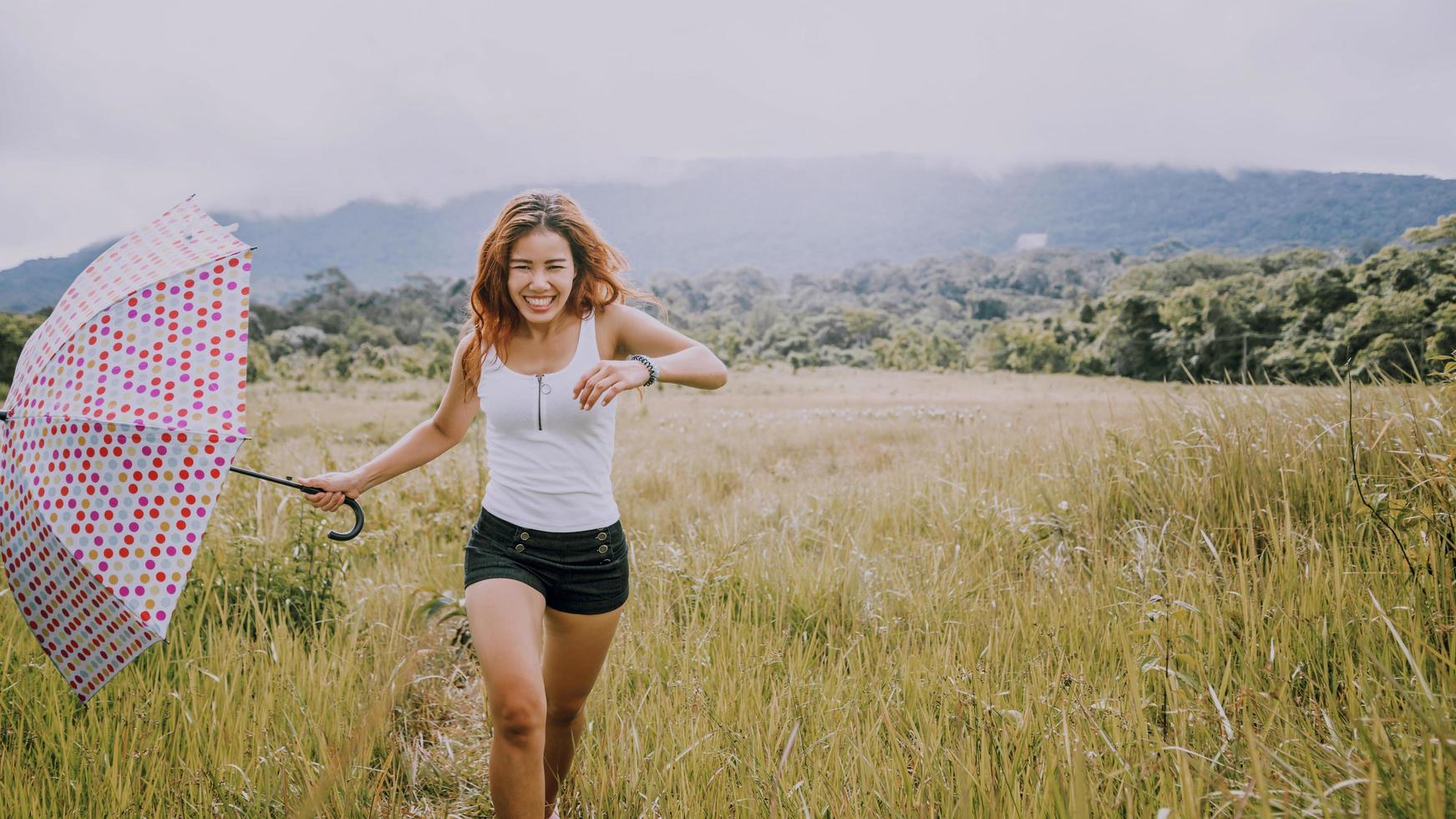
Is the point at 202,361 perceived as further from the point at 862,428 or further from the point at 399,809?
the point at 862,428

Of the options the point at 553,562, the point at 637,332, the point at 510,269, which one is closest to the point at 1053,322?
the point at 637,332

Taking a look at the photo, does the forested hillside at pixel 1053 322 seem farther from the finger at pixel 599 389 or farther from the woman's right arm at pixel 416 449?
the finger at pixel 599 389

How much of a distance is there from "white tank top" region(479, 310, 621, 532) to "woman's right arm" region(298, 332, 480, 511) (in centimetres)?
23

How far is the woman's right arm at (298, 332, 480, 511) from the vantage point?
9.02 ft

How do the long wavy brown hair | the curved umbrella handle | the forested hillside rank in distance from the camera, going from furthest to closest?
the forested hillside
the long wavy brown hair
the curved umbrella handle

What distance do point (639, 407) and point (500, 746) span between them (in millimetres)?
18683

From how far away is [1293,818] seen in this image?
1715 mm

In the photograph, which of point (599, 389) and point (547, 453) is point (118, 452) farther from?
point (599, 389)

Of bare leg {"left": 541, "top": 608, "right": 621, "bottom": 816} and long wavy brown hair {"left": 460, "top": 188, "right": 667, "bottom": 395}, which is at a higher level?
long wavy brown hair {"left": 460, "top": 188, "right": 667, "bottom": 395}

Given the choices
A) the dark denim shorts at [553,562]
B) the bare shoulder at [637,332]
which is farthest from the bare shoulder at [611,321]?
the dark denim shorts at [553,562]

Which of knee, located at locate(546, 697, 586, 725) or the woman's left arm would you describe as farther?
knee, located at locate(546, 697, 586, 725)

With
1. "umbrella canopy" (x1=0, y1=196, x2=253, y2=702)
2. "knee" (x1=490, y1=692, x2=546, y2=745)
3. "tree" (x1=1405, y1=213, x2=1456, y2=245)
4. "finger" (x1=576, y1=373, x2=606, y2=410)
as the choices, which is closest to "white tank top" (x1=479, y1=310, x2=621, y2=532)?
"finger" (x1=576, y1=373, x2=606, y2=410)

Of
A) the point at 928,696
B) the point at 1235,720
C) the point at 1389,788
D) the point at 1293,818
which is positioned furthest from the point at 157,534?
the point at 1235,720

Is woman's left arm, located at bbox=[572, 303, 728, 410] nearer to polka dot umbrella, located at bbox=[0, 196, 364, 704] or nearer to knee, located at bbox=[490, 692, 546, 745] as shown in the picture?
knee, located at bbox=[490, 692, 546, 745]
